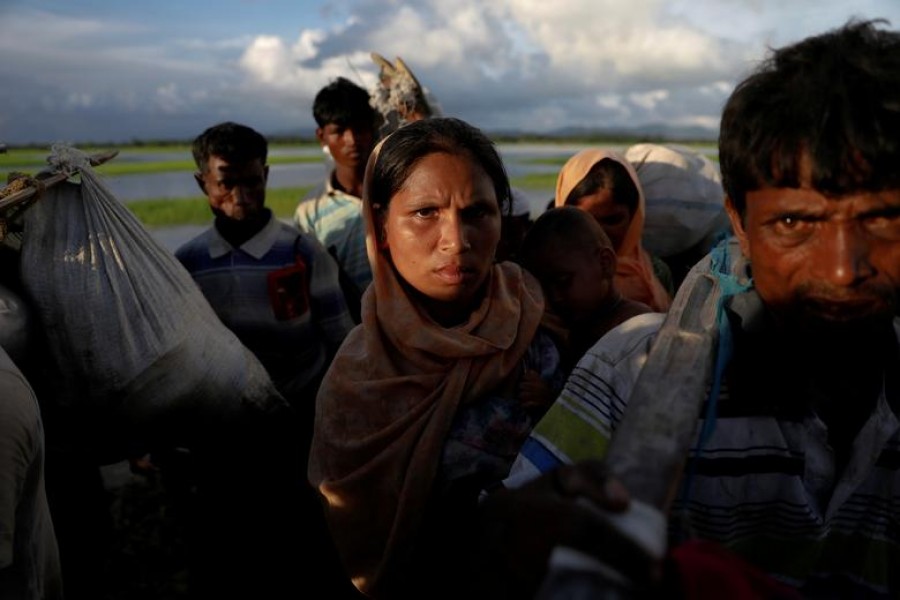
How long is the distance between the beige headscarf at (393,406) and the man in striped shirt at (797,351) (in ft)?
2.18

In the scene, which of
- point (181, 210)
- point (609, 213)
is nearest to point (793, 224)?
point (609, 213)

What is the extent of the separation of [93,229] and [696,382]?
209 centimetres

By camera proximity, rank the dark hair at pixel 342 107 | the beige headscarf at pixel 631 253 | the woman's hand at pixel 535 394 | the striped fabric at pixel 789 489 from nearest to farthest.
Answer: the striped fabric at pixel 789 489, the woman's hand at pixel 535 394, the beige headscarf at pixel 631 253, the dark hair at pixel 342 107

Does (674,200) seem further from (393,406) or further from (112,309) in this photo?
(112,309)

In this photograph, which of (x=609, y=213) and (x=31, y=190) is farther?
(x=609, y=213)

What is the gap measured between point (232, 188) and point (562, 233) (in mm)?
1856

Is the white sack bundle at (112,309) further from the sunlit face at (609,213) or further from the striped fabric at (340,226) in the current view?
the sunlit face at (609,213)

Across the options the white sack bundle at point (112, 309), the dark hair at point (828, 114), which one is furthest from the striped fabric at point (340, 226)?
the dark hair at point (828, 114)

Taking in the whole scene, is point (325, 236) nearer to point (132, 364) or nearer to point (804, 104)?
point (132, 364)

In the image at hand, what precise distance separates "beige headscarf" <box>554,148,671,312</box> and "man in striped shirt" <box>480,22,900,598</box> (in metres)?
1.59

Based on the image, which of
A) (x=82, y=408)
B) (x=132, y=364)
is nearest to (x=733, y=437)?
(x=132, y=364)

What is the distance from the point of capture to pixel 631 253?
335 centimetres

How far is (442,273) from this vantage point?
207 cm

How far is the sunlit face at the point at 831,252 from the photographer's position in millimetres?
1140
